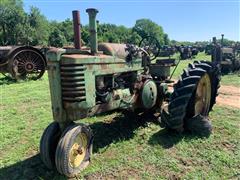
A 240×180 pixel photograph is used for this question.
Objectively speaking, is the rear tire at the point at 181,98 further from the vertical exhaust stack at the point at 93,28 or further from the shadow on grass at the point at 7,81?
the shadow on grass at the point at 7,81

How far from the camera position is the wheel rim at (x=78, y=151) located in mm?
3902

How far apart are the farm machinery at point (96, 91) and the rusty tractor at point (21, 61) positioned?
8.12 metres

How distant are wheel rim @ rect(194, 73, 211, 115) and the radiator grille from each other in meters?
2.63

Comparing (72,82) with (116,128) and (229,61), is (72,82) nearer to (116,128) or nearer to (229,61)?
(116,128)

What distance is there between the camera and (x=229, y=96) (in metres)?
9.27

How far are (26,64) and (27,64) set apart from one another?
5 cm

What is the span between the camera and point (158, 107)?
6.44m

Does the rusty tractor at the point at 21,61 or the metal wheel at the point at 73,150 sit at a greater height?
the rusty tractor at the point at 21,61

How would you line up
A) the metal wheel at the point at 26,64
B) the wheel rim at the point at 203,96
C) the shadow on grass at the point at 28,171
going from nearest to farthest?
1. the shadow on grass at the point at 28,171
2. the wheel rim at the point at 203,96
3. the metal wheel at the point at 26,64

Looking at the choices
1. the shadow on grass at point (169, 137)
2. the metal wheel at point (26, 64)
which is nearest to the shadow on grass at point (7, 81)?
the metal wheel at point (26, 64)

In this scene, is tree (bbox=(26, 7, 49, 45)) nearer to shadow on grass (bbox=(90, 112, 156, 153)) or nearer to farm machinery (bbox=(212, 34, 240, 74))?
farm machinery (bbox=(212, 34, 240, 74))

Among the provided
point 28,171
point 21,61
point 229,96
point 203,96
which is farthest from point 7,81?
point 28,171

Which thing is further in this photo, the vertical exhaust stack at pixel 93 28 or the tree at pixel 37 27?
the tree at pixel 37 27

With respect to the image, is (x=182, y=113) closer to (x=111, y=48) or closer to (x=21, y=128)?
(x=111, y=48)
